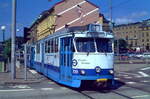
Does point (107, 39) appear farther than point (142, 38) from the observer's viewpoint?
No

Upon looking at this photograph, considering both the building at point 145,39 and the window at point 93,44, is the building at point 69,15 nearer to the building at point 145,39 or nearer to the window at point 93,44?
the window at point 93,44

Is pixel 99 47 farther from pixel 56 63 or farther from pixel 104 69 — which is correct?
pixel 56 63

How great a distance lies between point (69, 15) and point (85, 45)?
49183 mm

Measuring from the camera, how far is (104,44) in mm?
15703

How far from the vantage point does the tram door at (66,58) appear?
15.5 metres

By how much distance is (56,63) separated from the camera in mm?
17688

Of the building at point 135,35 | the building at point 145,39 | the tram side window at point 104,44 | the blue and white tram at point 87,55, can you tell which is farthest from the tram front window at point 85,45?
the building at point 145,39

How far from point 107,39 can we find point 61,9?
157ft

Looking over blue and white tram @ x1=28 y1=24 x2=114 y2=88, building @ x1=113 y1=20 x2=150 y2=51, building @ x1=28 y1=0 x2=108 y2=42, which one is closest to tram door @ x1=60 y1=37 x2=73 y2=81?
blue and white tram @ x1=28 y1=24 x2=114 y2=88

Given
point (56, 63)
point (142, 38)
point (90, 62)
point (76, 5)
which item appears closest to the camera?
point (90, 62)

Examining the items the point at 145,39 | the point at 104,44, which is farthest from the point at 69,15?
the point at 145,39

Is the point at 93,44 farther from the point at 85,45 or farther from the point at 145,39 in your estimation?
the point at 145,39

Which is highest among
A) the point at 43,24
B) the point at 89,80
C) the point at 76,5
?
the point at 76,5

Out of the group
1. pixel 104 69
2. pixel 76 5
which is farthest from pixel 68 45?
pixel 76 5
